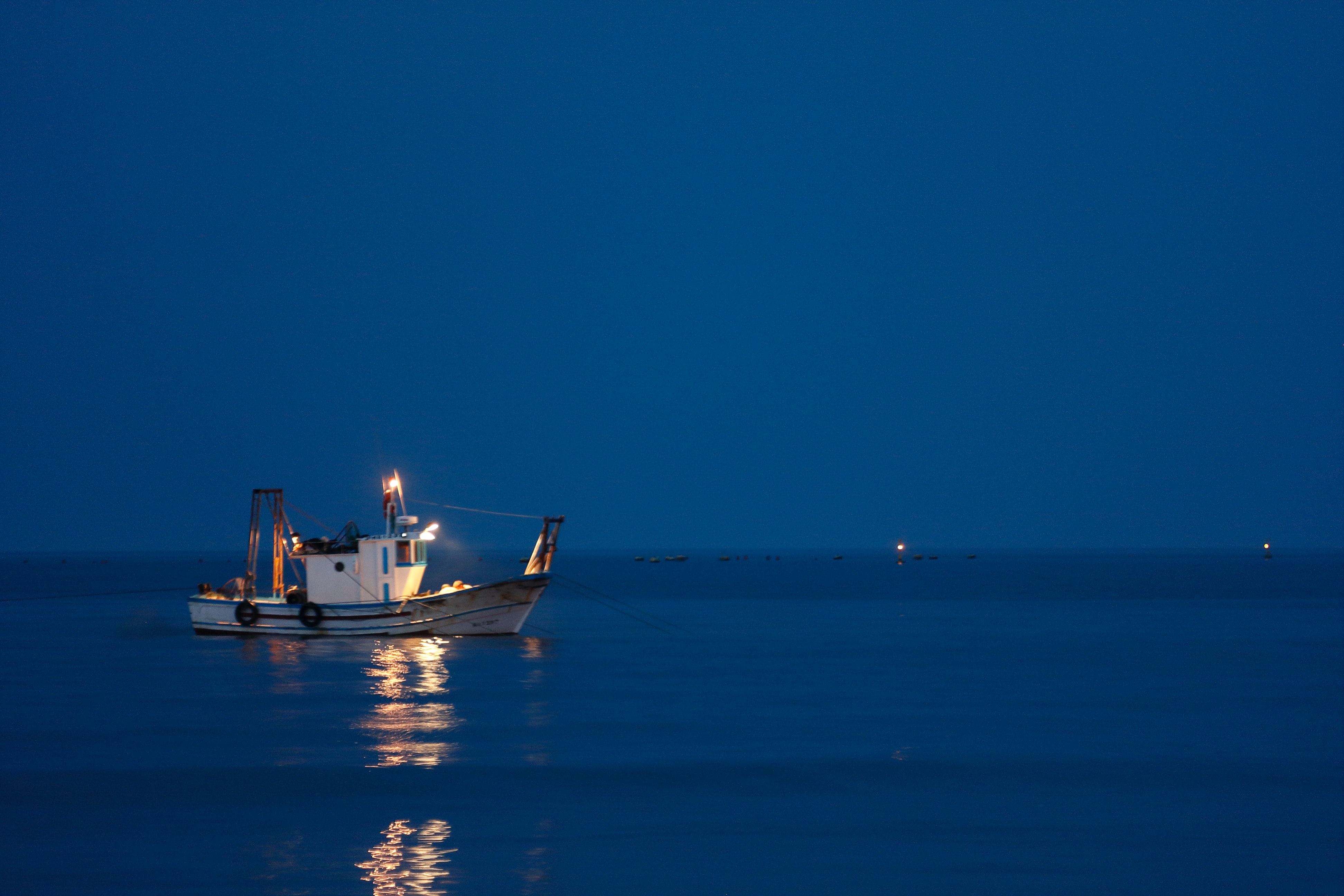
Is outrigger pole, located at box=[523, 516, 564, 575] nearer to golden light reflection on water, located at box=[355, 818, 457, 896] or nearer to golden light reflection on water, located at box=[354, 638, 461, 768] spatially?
golden light reflection on water, located at box=[354, 638, 461, 768]

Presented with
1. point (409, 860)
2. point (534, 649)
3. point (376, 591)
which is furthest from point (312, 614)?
point (409, 860)

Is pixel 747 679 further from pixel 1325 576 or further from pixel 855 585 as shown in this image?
pixel 1325 576

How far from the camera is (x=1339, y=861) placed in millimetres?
16078

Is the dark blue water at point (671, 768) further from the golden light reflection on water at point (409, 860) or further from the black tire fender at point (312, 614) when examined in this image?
the black tire fender at point (312, 614)

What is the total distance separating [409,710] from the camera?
100 feet

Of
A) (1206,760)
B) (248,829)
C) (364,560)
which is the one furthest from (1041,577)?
(248,829)

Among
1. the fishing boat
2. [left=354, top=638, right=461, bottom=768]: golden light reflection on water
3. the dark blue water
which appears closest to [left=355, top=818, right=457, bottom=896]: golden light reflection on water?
the dark blue water

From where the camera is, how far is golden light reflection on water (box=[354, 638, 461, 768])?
80.2 ft

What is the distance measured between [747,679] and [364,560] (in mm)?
16059

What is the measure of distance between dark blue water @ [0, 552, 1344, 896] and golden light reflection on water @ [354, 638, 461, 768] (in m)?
0.17

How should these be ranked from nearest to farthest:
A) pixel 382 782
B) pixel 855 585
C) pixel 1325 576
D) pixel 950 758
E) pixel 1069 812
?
pixel 1069 812 < pixel 382 782 < pixel 950 758 < pixel 855 585 < pixel 1325 576

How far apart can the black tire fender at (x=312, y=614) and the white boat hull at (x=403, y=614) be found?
7cm

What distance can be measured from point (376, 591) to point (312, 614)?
8.12ft

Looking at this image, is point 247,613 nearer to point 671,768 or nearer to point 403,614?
point 403,614
